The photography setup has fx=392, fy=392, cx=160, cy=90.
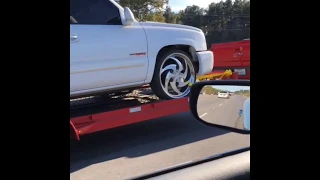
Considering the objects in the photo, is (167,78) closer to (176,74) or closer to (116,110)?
(176,74)

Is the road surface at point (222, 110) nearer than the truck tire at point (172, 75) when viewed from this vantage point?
Yes

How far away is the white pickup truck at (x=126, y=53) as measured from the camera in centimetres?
437

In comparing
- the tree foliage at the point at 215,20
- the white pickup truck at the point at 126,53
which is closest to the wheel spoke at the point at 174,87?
the white pickup truck at the point at 126,53

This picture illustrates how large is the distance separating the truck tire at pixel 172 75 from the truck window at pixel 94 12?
2.75 ft

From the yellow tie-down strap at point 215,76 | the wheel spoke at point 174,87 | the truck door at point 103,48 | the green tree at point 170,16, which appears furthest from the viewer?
the green tree at point 170,16

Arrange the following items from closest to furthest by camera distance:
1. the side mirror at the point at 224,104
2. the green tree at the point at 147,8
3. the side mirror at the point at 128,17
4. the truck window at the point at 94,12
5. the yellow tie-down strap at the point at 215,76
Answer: the side mirror at the point at 224,104 < the truck window at the point at 94,12 < the side mirror at the point at 128,17 < the yellow tie-down strap at the point at 215,76 < the green tree at the point at 147,8

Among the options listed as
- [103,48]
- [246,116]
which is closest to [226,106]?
[246,116]

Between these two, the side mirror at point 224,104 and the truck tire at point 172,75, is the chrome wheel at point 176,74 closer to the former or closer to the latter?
the truck tire at point 172,75

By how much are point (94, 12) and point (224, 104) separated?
3.09 m
